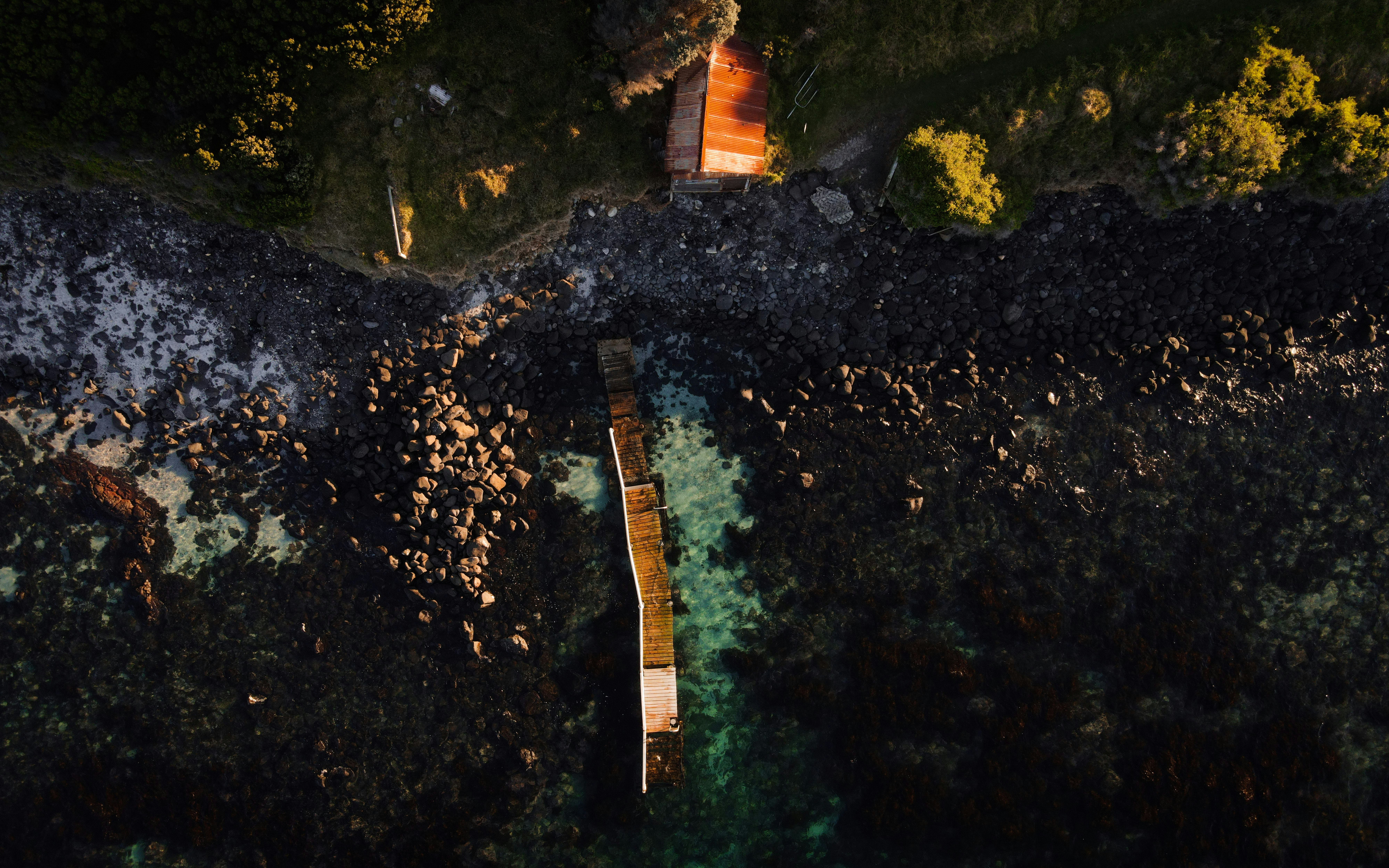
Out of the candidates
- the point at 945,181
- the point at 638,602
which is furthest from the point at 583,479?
the point at 945,181

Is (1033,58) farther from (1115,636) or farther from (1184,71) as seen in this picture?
(1115,636)

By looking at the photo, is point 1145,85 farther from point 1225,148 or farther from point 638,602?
point 638,602

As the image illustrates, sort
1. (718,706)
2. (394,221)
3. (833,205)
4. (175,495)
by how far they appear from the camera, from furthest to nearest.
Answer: (718,706)
(175,495)
(833,205)
(394,221)

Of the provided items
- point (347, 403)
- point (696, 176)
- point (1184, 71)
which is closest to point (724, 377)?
point (696, 176)

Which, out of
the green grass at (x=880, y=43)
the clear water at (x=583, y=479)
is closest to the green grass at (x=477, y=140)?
the green grass at (x=880, y=43)

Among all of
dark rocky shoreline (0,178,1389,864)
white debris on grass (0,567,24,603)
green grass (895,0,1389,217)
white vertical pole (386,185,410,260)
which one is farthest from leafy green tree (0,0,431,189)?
green grass (895,0,1389,217)

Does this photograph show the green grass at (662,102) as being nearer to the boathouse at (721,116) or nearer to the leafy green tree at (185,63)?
the boathouse at (721,116)
